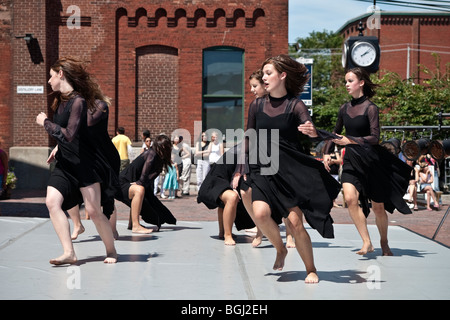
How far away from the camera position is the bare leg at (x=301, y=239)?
5578 mm

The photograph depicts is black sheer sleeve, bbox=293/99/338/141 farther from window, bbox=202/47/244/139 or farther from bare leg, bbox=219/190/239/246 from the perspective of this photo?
window, bbox=202/47/244/139

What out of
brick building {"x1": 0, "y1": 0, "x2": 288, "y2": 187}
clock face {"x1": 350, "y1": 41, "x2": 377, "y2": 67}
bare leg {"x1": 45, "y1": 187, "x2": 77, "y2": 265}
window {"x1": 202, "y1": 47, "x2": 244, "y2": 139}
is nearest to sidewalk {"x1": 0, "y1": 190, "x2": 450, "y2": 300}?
bare leg {"x1": 45, "y1": 187, "x2": 77, "y2": 265}

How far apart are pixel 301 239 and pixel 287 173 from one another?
1.90 ft

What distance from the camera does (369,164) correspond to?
7.43 meters

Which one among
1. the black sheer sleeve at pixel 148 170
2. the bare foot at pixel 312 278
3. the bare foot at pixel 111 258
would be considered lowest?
the bare foot at pixel 111 258

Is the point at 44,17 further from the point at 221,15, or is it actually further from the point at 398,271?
the point at 398,271

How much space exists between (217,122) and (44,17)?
6.41 m

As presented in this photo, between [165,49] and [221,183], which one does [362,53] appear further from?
[165,49]

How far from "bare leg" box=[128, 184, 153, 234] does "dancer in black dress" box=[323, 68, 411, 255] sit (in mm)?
2960

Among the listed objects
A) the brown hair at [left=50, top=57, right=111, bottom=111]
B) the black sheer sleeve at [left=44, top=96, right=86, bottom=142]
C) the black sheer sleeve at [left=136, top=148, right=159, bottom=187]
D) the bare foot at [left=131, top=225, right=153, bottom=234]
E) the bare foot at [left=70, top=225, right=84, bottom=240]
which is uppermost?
the brown hair at [left=50, top=57, right=111, bottom=111]

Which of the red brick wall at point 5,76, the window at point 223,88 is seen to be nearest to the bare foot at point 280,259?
the window at point 223,88

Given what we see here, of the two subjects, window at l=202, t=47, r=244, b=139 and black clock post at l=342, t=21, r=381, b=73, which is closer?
black clock post at l=342, t=21, r=381, b=73

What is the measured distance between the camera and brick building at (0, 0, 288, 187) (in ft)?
71.1

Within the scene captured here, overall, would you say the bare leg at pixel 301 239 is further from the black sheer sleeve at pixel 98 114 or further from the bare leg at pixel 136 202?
the bare leg at pixel 136 202
